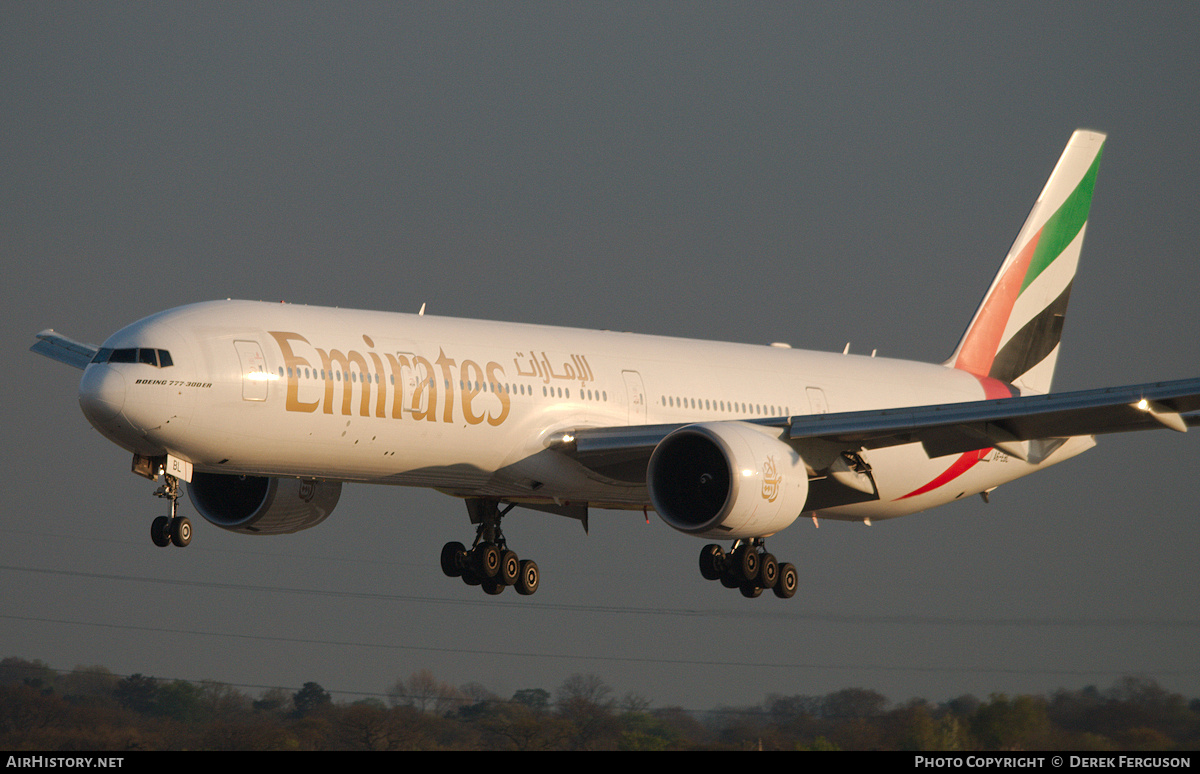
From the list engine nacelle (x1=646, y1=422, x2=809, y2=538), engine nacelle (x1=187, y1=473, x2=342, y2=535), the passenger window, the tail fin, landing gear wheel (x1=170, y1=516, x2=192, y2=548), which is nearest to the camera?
the passenger window

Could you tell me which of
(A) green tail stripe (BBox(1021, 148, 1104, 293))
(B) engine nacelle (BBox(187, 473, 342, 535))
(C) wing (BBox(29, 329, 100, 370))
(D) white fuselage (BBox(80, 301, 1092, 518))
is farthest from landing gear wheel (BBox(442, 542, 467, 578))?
(A) green tail stripe (BBox(1021, 148, 1104, 293))

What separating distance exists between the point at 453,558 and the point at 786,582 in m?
7.62

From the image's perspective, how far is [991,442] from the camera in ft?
98.3

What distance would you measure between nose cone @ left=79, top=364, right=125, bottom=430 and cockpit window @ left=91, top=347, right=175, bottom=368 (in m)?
0.23

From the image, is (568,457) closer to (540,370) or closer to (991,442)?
(540,370)

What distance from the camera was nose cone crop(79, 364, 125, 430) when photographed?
2616cm

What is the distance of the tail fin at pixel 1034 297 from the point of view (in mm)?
41781

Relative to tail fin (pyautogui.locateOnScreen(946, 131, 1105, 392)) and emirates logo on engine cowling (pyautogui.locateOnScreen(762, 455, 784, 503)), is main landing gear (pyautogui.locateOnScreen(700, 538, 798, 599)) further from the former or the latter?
tail fin (pyautogui.locateOnScreen(946, 131, 1105, 392))

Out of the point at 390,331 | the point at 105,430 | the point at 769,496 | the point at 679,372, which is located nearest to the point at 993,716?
the point at 769,496

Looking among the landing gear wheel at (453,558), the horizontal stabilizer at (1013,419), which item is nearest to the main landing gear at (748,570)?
the horizontal stabilizer at (1013,419)

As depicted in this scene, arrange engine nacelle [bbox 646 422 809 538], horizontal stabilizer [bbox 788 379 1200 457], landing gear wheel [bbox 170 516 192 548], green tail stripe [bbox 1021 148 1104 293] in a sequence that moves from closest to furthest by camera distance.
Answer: horizontal stabilizer [bbox 788 379 1200 457]
landing gear wheel [bbox 170 516 192 548]
engine nacelle [bbox 646 422 809 538]
green tail stripe [bbox 1021 148 1104 293]

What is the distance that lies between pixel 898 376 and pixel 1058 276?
695cm

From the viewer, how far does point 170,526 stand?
90.2 ft

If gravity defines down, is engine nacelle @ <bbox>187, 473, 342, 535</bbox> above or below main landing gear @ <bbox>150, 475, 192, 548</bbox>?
above
